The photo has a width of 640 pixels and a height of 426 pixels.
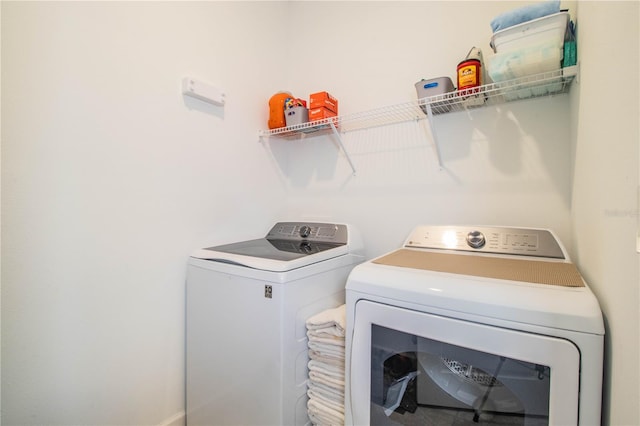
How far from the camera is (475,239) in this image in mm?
1224

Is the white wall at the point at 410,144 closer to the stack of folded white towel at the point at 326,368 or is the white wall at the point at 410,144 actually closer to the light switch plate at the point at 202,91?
the light switch plate at the point at 202,91

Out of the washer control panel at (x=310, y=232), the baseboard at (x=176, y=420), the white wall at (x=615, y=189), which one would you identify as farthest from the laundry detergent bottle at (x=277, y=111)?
the baseboard at (x=176, y=420)

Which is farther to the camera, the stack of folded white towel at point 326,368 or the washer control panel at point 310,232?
the washer control panel at point 310,232

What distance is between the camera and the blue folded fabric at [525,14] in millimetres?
1009

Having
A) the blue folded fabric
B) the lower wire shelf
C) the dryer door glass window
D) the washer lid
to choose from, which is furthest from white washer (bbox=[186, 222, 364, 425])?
the blue folded fabric

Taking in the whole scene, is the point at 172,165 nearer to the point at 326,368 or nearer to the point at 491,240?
the point at 326,368

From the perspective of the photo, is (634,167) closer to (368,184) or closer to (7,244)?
(368,184)

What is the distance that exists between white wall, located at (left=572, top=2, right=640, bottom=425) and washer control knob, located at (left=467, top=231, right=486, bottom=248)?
34cm

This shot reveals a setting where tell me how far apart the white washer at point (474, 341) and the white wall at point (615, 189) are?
0.16 ft

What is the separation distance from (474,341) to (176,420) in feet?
4.82

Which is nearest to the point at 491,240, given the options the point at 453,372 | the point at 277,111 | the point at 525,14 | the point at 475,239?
the point at 475,239

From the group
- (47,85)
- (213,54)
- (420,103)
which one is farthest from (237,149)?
(420,103)

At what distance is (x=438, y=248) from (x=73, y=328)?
1.53 metres

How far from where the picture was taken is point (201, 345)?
1322mm
